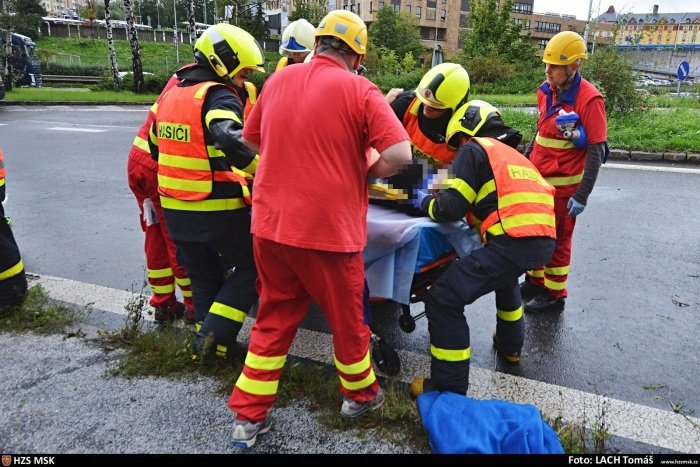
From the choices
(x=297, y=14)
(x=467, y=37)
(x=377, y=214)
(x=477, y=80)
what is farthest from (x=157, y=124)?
(x=297, y=14)

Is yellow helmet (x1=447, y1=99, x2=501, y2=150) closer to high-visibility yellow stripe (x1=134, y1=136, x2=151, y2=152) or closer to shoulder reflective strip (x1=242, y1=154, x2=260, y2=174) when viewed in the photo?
shoulder reflective strip (x1=242, y1=154, x2=260, y2=174)

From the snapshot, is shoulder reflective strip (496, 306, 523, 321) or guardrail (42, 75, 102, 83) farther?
guardrail (42, 75, 102, 83)

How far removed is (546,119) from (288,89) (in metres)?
2.57

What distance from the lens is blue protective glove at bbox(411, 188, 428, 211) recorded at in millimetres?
3150

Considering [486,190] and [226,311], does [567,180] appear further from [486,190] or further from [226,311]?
[226,311]

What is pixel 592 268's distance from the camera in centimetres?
509

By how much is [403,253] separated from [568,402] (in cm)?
119

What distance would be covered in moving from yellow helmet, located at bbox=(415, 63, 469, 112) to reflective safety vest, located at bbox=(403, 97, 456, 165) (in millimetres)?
373

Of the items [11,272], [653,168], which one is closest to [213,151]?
[11,272]

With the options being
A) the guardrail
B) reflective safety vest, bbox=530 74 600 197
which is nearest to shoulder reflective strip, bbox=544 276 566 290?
reflective safety vest, bbox=530 74 600 197

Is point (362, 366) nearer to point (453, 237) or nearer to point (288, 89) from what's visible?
point (453, 237)

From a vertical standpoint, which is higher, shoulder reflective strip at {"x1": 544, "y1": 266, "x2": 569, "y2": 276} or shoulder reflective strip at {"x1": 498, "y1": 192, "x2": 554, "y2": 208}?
shoulder reflective strip at {"x1": 498, "y1": 192, "x2": 554, "y2": 208}

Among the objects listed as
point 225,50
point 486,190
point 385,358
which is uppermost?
point 225,50

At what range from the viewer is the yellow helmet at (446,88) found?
3299mm
